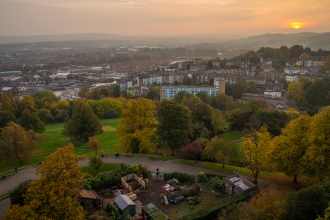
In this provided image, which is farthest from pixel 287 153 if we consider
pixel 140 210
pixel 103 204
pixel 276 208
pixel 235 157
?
pixel 103 204

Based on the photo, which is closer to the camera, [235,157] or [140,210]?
[140,210]

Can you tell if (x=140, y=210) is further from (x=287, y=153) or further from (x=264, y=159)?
(x=287, y=153)

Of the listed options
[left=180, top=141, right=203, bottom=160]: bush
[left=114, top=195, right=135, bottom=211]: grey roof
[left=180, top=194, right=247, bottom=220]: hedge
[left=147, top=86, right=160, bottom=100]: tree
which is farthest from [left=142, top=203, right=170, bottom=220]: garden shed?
[left=147, top=86, right=160, bottom=100]: tree

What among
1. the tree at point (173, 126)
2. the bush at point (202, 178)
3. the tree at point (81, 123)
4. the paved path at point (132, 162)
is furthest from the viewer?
the tree at point (81, 123)

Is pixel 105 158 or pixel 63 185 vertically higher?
pixel 63 185

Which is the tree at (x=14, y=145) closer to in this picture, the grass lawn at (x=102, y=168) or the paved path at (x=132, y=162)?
the paved path at (x=132, y=162)

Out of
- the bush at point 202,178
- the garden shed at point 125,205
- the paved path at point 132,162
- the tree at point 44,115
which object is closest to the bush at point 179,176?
the bush at point 202,178
